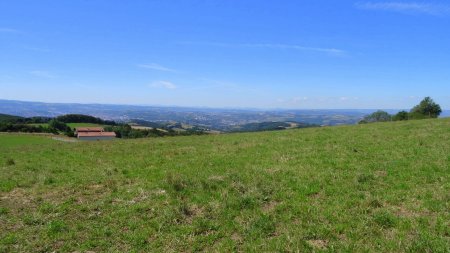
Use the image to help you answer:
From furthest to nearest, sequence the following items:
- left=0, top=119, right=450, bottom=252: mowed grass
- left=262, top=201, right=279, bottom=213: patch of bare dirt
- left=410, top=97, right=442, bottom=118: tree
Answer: left=410, top=97, right=442, bottom=118: tree → left=262, top=201, right=279, bottom=213: patch of bare dirt → left=0, top=119, right=450, bottom=252: mowed grass

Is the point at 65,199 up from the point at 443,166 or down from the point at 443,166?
down

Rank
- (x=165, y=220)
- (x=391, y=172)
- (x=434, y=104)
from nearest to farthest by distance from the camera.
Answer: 1. (x=165, y=220)
2. (x=391, y=172)
3. (x=434, y=104)

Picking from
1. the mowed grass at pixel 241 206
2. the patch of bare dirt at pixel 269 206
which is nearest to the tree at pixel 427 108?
the mowed grass at pixel 241 206

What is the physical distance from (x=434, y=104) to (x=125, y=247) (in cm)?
9248

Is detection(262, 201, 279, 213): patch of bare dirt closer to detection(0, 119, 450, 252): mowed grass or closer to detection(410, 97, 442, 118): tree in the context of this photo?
detection(0, 119, 450, 252): mowed grass

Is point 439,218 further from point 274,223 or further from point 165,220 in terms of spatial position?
point 165,220

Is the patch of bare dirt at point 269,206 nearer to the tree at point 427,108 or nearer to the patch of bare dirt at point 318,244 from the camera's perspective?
the patch of bare dirt at point 318,244

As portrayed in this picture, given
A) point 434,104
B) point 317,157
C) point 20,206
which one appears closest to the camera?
point 20,206

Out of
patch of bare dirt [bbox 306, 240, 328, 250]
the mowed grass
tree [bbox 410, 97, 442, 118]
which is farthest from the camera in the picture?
tree [bbox 410, 97, 442, 118]

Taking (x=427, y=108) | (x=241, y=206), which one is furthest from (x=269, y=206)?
(x=427, y=108)

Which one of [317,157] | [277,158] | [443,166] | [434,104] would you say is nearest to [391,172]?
[443,166]

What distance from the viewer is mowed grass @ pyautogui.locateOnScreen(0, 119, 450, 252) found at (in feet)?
23.7

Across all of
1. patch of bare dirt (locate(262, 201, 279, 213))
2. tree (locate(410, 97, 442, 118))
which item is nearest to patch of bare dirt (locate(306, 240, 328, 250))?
patch of bare dirt (locate(262, 201, 279, 213))

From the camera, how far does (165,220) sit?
28.0 ft
